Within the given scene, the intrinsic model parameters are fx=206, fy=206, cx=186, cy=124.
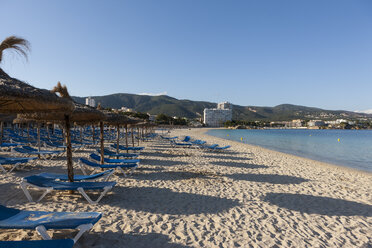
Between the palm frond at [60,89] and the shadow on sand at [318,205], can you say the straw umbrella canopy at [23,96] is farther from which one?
the shadow on sand at [318,205]

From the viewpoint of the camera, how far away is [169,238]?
283 cm

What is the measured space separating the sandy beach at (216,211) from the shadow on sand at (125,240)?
0.04 ft

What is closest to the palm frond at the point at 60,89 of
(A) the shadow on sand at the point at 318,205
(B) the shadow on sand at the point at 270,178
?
(B) the shadow on sand at the point at 270,178

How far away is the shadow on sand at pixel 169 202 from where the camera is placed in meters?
3.76

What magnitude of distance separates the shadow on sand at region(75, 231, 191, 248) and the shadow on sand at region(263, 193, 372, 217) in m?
2.63

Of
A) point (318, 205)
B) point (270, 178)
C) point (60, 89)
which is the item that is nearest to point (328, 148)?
point (270, 178)

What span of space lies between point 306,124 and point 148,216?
437 feet

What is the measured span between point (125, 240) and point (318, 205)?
3.89 m

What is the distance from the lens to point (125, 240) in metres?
2.73

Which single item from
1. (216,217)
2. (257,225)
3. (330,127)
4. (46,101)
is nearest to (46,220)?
(46,101)

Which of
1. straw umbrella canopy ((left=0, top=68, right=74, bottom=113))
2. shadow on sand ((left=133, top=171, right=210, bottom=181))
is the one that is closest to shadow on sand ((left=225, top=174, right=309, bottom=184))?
shadow on sand ((left=133, top=171, right=210, bottom=181))

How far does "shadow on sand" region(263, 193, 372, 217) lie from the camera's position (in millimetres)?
3984

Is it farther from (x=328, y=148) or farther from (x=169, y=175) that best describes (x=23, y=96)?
(x=328, y=148)

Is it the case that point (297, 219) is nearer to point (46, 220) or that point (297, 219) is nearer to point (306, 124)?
point (46, 220)
